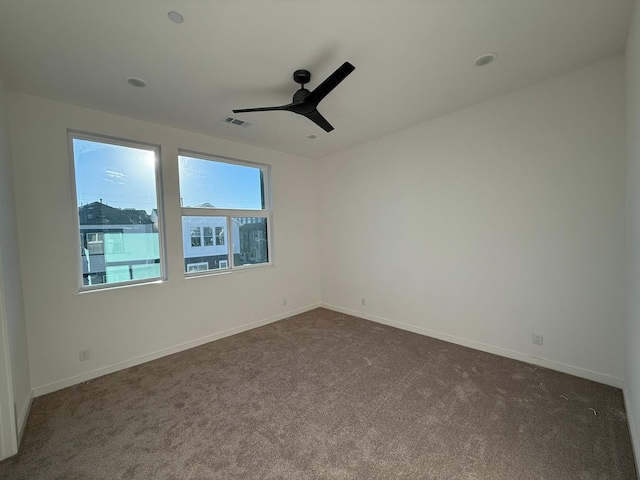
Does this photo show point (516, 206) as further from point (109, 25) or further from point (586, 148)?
point (109, 25)

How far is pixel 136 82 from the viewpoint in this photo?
226 cm

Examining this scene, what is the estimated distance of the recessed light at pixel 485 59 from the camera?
81.3 inches

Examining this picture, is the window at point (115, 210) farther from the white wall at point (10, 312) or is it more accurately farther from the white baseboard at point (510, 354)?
the white baseboard at point (510, 354)

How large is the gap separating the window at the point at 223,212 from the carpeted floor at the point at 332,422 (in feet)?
4.62

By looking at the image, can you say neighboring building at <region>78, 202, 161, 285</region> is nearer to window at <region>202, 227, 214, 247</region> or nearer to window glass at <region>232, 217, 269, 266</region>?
window at <region>202, 227, 214, 247</region>

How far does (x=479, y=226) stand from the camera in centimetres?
298

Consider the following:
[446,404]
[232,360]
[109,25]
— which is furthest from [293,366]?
[109,25]

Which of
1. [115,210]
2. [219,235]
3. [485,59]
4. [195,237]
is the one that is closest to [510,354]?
[485,59]

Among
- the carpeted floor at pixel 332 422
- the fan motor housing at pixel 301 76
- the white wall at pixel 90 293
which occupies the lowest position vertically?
the carpeted floor at pixel 332 422

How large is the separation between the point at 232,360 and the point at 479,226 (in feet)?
10.4

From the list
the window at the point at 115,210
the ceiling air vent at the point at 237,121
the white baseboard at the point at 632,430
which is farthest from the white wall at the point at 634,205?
the window at the point at 115,210

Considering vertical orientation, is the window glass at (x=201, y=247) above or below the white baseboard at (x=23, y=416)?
above

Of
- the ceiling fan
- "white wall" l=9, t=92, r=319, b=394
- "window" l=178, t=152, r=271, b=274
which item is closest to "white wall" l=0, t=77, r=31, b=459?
"white wall" l=9, t=92, r=319, b=394

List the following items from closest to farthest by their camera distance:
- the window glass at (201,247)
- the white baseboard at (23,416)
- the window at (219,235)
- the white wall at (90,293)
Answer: the white baseboard at (23,416) → the white wall at (90,293) → the window glass at (201,247) → the window at (219,235)
